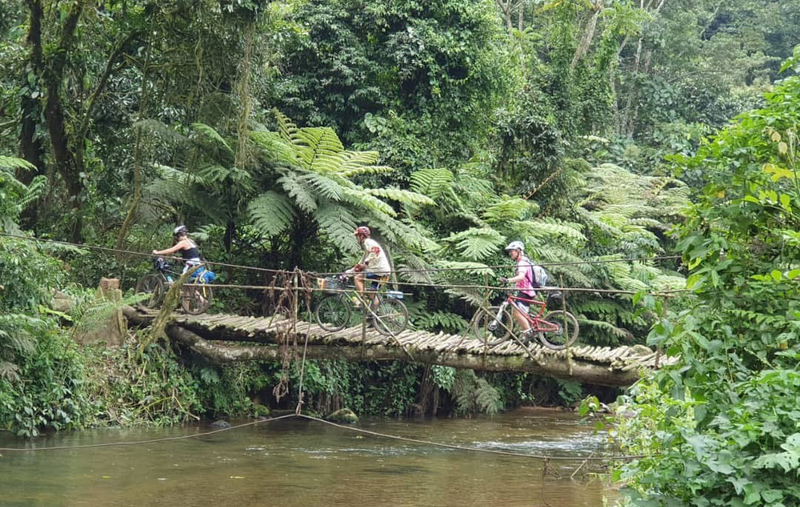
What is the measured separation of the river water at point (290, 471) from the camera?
7738 mm

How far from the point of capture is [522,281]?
32.4 ft

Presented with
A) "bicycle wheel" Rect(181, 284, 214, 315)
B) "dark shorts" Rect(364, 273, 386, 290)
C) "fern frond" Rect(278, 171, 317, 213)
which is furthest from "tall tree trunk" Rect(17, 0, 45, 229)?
"dark shorts" Rect(364, 273, 386, 290)

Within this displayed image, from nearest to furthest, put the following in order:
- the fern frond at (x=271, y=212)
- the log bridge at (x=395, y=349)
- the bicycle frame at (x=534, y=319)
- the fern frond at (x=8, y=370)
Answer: the fern frond at (x=8, y=370)
the log bridge at (x=395, y=349)
the bicycle frame at (x=534, y=319)
the fern frond at (x=271, y=212)

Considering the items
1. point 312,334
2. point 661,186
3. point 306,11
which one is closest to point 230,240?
point 312,334

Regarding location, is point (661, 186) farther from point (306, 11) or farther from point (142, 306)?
point (142, 306)

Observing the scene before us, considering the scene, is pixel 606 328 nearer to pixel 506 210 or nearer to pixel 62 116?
pixel 506 210

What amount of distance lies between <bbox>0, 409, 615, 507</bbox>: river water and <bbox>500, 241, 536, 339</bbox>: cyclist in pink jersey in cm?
155

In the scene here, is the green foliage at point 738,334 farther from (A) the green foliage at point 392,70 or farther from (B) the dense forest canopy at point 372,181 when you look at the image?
(A) the green foliage at point 392,70

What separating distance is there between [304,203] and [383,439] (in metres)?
3.07

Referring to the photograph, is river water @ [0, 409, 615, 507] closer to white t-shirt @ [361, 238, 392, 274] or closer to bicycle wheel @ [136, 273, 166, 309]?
bicycle wheel @ [136, 273, 166, 309]

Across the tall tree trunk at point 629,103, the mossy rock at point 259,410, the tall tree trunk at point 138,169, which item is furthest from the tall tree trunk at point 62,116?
the tall tree trunk at point 629,103

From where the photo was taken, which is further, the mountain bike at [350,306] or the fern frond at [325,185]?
the fern frond at [325,185]

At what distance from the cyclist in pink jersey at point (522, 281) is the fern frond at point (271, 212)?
324 cm

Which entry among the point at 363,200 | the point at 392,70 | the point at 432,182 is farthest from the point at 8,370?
the point at 392,70
